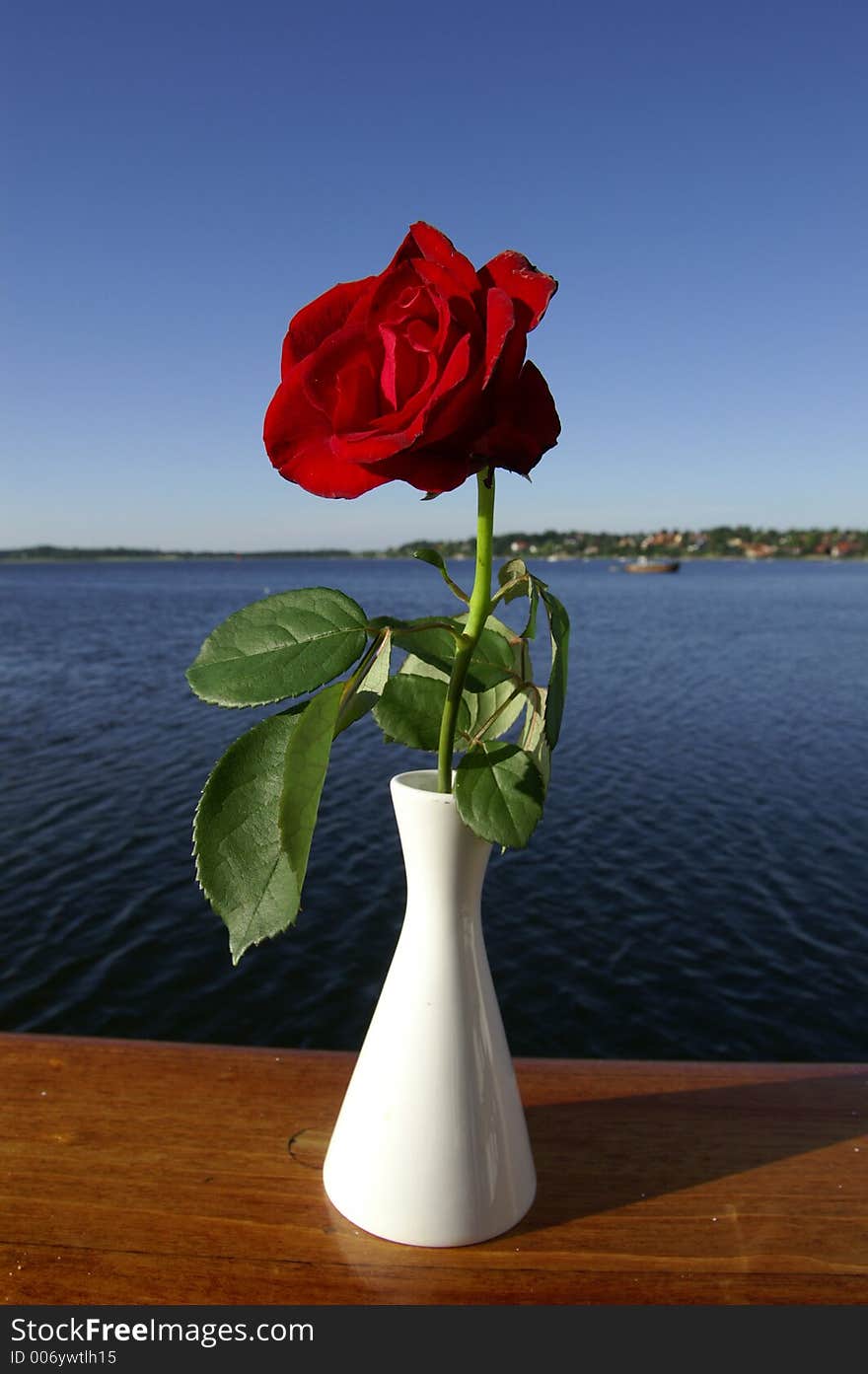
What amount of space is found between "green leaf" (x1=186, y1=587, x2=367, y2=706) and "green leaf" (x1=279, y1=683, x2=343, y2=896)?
0.03 meters

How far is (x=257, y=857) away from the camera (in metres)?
0.62

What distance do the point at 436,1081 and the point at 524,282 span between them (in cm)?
57

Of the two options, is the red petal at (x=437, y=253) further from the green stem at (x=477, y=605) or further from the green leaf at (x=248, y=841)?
the green leaf at (x=248, y=841)

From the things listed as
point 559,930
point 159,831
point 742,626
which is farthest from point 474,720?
point 742,626

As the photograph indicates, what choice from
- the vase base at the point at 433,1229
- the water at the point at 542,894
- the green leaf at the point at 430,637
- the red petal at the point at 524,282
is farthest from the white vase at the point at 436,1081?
the water at the point at 542,894

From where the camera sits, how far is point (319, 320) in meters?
0.63

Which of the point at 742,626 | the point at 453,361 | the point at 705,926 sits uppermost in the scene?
the point at 453,361

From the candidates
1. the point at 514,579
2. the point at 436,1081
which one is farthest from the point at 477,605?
the point at 436,1081

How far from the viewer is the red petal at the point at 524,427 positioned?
0.58m

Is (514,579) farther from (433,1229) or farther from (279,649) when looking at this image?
(433,1229)

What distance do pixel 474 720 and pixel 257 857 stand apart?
0.22 metres

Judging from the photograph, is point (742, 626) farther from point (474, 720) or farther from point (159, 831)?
point (474, 720)

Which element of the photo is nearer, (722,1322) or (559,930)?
(722,1322)

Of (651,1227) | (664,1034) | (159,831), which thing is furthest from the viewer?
(159,831)
